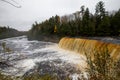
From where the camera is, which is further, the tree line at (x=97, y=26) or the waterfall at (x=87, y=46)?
the tree line at (x=97, y=26)

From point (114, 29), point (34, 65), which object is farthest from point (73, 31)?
point (34, 65)

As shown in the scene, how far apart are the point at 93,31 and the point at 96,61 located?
3977 cm

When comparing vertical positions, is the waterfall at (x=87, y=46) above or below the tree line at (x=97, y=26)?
below

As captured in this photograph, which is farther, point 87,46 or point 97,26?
point 97,26

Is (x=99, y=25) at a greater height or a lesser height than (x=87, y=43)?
greater

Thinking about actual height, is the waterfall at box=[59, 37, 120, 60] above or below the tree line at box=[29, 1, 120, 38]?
below

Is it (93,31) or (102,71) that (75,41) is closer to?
(93,31)

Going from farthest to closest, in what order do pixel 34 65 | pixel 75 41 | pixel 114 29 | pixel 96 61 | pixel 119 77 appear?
pixel 114 29, pixel 75 41, pixel 34 65, pixel 96 61, pixel 119 77

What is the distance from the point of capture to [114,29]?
135 feet

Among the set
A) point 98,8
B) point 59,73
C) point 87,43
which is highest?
point 98,8

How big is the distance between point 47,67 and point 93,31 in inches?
1143

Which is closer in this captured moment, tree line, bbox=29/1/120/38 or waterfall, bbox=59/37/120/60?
waterfall, bbox=59/37/120/60

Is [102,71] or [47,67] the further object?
[47,67]

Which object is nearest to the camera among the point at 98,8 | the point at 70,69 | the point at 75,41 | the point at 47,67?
the point at 70,69
